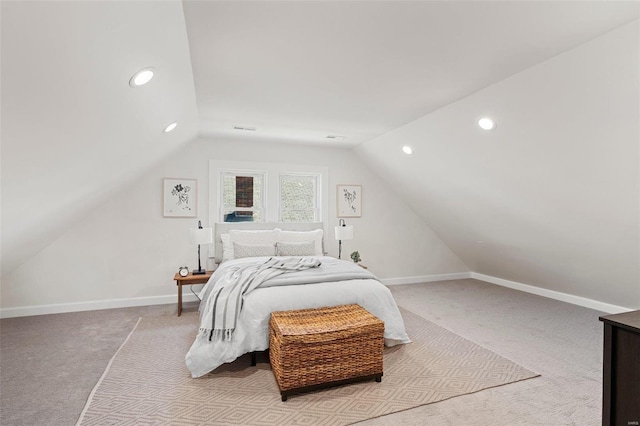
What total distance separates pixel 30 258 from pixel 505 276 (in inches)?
268

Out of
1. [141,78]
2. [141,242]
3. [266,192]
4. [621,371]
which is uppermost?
[141,78]

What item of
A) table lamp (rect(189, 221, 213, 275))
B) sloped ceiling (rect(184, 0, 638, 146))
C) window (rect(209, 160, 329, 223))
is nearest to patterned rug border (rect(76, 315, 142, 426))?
table lamp (rect(189, 221, 213, 275))

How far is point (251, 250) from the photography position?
14.4ft

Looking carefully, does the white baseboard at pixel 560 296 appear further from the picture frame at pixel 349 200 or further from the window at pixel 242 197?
the window at pixel 242 197

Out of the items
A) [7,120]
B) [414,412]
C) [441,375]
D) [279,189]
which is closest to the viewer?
[7,120]

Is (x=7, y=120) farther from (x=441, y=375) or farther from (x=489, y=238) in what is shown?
(x=489, y=238)

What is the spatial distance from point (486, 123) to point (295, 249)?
272 cm

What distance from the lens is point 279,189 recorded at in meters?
5.28

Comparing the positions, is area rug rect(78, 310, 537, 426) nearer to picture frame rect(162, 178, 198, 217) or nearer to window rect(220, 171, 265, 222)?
picture frame rect(162, 178, 198, 217)

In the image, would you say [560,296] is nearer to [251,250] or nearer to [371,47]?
[251,250]

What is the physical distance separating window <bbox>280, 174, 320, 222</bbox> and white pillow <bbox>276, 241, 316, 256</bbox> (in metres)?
0.83

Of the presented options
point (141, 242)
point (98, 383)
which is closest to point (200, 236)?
point (141, 242)

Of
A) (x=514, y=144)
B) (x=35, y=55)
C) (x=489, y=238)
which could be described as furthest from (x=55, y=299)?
(x=489, y=238)

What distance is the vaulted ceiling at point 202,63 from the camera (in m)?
1.38
